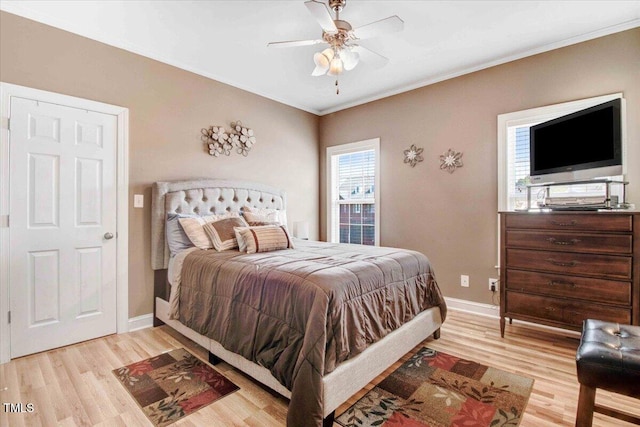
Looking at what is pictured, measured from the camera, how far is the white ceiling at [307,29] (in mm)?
2357

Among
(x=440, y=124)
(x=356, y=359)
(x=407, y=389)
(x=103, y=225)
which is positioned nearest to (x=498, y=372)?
(x=407, y=389)

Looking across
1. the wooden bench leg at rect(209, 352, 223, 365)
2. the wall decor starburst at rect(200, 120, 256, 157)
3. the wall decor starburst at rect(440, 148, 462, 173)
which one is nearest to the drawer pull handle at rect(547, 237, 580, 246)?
the wall decor starburst at rect(440, 148, 462, 173)

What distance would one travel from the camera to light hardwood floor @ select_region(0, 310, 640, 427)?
1693 mm

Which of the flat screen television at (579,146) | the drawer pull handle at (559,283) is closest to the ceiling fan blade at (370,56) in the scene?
the flat screen television at (579,146)

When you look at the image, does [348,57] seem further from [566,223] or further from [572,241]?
[572,241]

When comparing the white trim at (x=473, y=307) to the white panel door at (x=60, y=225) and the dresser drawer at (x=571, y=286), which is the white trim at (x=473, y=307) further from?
the white panel door at (x=60, y=225)

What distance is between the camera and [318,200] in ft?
16.5

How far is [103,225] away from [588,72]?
461cm

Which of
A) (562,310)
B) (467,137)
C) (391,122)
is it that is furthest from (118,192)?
(562,310)

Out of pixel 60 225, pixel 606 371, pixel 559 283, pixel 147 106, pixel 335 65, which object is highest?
pixel 335 65

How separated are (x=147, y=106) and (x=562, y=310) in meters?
4.15

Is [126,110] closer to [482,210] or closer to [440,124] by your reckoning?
[440,124]

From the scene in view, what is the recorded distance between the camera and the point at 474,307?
3418mm

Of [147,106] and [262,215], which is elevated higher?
[147,106]
